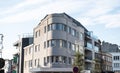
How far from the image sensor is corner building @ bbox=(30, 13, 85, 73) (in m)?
58.8

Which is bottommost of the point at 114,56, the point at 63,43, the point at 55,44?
the point at 114,56

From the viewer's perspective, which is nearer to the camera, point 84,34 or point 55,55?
point 55,55

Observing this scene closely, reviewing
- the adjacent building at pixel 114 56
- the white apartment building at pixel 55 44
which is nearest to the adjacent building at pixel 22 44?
the white apartment building at pixel 55 44

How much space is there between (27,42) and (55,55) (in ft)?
73.3

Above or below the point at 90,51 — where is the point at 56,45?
above

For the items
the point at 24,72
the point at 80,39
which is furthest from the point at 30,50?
the point at 80,39

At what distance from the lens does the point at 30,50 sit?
72375 millimetres

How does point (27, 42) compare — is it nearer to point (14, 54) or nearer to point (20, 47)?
point (20, 47)

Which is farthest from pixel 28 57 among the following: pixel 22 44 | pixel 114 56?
pixel 114 56

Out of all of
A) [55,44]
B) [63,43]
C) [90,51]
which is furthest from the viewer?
[90,51]

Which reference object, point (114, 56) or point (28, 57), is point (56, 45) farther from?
point (114, 56)

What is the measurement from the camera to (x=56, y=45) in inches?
2328

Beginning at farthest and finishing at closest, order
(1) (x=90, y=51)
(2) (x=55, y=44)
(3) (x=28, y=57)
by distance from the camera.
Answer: (1) (x=90, y=51), (3) (x=28, y=57), (2) (x=55, y=44)

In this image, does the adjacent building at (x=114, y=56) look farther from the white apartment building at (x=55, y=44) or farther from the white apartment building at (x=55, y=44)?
the white apartment building at (x=55, y=44)
